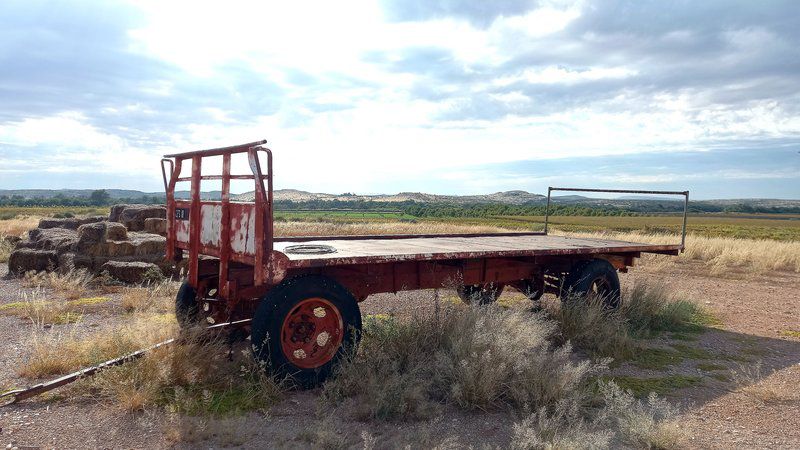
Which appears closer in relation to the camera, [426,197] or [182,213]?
[182,213]

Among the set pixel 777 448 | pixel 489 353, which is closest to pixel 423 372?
pixel 489 353

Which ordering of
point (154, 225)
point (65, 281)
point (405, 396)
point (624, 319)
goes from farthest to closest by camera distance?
point (154, 225) → point (65, 281) → point (624, 319) → point (405, 396)

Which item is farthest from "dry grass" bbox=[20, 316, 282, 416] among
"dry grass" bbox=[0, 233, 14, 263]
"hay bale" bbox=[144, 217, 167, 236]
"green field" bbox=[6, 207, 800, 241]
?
"green field" bbox=[6, 207, 800, 241]

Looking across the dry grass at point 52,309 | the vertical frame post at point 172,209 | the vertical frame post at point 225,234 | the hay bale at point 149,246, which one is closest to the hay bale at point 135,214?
the hay bale at point 149,246

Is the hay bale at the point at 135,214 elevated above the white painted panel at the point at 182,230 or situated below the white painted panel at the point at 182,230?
below

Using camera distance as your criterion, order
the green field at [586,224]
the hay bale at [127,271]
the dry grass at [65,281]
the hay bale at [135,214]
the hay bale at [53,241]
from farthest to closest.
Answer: the green field at [586,224]
the hay bale at [135,214]
the hay bale at [53,241]
the hay bale at [127,271]
the dry grass at [65,281]

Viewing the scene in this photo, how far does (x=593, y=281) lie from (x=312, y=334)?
13.7 ft

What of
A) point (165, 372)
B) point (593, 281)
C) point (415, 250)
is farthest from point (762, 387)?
point (165, 372)

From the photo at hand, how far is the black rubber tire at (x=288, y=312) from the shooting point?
15.4ft

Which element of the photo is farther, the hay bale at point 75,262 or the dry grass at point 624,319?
the hay bale at point 75,262

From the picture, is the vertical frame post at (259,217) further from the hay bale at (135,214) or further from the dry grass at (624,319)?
the hay bale at (135,214)

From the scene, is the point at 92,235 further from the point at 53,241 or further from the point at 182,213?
the point at 182,213

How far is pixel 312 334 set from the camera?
16.4 ft

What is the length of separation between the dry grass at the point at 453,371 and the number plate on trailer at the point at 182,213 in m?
2.22
